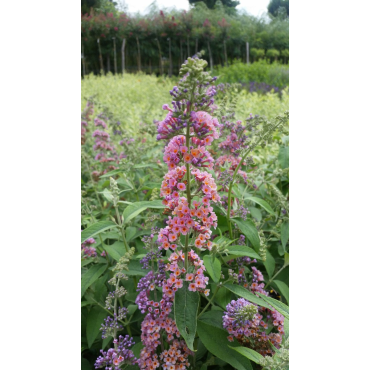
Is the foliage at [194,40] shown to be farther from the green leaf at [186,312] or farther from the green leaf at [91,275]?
the green leaf at [186,312]

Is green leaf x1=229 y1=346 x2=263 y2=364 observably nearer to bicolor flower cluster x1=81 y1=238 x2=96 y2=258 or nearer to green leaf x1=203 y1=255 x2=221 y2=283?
green leaf x1=203 y1=255 x2=221 y2=283

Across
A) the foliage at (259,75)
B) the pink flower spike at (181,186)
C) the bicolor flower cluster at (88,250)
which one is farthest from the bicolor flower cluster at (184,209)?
the foliage at (259,75)

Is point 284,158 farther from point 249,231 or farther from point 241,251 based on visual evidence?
point 241,251

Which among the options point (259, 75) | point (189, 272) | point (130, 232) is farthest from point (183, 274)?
point (259, 75)

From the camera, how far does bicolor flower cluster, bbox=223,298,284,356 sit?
34.2 inches

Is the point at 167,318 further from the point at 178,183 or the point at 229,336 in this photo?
the point at 178,183

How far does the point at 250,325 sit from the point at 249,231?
291 millimetres

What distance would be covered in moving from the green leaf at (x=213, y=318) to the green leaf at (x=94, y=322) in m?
0.37

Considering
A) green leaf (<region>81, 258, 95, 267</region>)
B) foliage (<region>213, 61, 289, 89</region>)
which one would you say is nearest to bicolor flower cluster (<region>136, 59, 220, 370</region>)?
green leaf (<region>81, 258, 95, 267</region>)

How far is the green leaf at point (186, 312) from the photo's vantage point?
82cm

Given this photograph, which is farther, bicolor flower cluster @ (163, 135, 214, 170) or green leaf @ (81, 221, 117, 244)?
green leaf @ (81, 221, 117, 244)

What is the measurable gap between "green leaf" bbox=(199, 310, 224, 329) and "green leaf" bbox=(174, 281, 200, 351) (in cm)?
16

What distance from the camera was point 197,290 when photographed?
89 cm

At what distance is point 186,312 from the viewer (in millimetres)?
848
